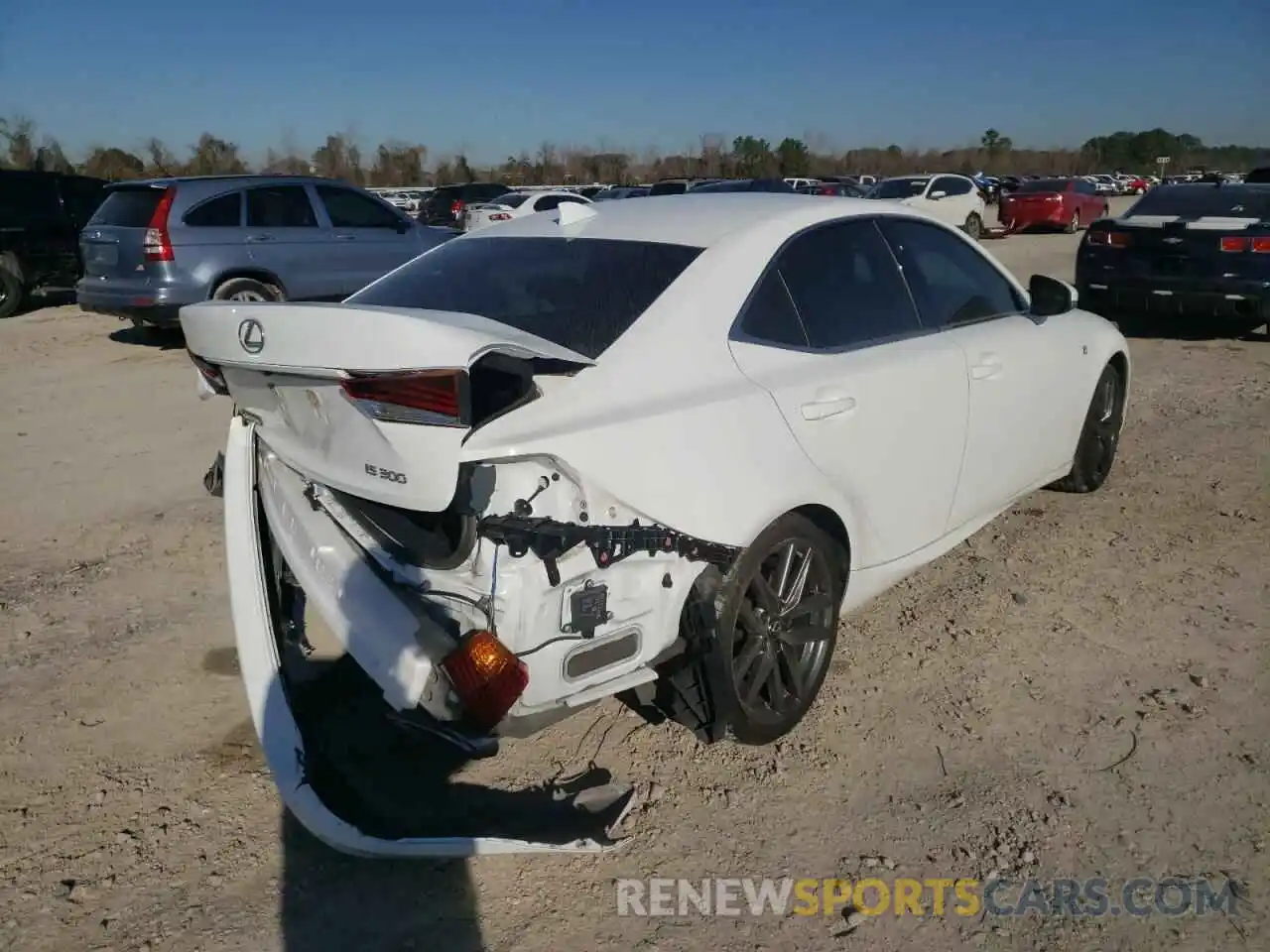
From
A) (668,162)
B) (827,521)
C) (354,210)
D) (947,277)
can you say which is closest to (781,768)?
(827,521)

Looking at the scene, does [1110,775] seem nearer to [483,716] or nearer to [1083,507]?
[483,716]

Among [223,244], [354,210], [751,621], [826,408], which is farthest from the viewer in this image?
[354,210]

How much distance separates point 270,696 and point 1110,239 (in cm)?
953

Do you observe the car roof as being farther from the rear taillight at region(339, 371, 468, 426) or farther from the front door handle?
the rear taillight at region(339, 371, 468, 426)

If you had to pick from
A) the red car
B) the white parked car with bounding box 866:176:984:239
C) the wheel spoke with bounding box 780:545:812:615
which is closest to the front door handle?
the wheel spoke with bounding box 780:545:812:615

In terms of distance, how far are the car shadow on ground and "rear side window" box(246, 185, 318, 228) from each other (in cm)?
180

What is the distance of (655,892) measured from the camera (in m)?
2.62

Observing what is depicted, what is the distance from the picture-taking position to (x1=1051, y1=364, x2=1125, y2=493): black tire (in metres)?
5.21

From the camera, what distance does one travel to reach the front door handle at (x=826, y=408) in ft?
10.3

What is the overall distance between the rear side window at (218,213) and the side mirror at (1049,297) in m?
8.18

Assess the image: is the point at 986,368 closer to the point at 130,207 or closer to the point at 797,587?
the point at 797,587

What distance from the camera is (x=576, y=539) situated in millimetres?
2502

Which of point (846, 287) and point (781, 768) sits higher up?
point (846, 287)

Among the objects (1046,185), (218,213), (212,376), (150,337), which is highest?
(218,213)
